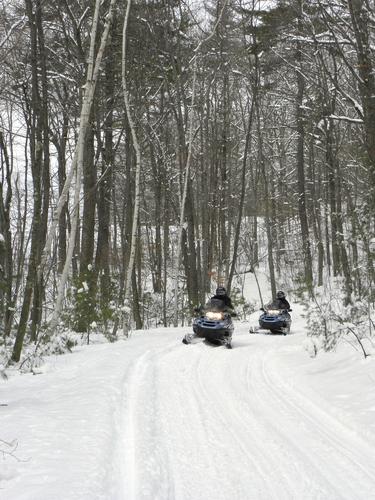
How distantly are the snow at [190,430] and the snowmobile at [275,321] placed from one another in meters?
5.44

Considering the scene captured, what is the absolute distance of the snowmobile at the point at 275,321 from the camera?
14.2 m

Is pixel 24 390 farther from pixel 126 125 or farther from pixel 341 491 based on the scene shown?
pixel 126 125

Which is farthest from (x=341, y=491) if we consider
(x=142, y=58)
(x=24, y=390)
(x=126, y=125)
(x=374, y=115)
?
(x=142, y=58)

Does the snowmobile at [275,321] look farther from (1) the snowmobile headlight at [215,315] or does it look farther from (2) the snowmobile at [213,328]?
(1) the snowmobile headlight at [215,315]

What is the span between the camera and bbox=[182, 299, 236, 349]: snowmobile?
11.4 m

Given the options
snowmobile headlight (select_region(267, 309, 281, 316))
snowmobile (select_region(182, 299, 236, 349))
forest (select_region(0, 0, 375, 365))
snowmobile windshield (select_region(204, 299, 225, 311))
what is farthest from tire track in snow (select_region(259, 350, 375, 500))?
snowmobile headlight (select_region(267, 309, 281, 316))

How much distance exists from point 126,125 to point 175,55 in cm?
443

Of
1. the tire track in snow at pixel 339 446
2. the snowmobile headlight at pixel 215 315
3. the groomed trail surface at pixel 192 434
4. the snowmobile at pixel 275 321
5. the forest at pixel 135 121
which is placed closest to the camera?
the groomed trail surface at pixel 192 434

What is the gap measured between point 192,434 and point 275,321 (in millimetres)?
9688

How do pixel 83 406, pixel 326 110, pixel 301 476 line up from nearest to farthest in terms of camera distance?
pixel 301 476 < pixel 83 406 < pixel 326 110

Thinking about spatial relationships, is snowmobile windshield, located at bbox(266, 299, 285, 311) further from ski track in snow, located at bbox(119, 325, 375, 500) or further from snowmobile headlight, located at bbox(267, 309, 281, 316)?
ski track in snow, located at bbox(119, 325, 375, 500)

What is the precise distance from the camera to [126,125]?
15922 millimetres

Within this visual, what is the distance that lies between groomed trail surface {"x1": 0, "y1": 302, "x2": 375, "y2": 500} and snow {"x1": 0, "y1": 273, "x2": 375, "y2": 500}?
0.6 inches

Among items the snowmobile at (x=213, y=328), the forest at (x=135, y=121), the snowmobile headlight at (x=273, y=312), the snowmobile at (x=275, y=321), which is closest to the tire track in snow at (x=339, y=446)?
the forest at (x=135, y=121)
